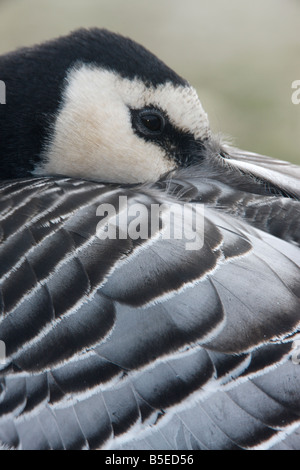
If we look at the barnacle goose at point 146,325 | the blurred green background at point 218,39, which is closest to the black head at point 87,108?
the barnacle goose at point 146,325

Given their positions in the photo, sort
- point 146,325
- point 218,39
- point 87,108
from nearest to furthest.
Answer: point 146,325, point 87,108, point 218,39

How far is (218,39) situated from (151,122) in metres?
3.70

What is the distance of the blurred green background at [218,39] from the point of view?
5078 mm

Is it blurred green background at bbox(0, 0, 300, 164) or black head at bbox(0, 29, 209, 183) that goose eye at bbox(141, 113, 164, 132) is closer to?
black head at bbox(0, 29, 209, 183)

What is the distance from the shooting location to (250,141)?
15.7 ft

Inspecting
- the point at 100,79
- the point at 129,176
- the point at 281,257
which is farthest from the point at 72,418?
the point at 100,79

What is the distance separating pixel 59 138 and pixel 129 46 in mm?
372

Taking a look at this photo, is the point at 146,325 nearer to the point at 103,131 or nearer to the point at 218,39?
the point at 103,131

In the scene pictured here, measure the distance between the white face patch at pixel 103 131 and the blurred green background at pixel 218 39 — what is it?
Answer: 8.67 feet

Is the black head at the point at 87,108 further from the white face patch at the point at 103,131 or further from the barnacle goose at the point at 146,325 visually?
the barnacle goose at the point at 146,325

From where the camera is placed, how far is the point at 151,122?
231 cm

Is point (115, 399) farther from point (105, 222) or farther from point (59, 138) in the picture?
point (59, 138)

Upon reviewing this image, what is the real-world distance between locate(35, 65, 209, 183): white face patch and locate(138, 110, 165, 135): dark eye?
3 centimetres

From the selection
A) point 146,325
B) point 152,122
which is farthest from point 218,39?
point 146,325
